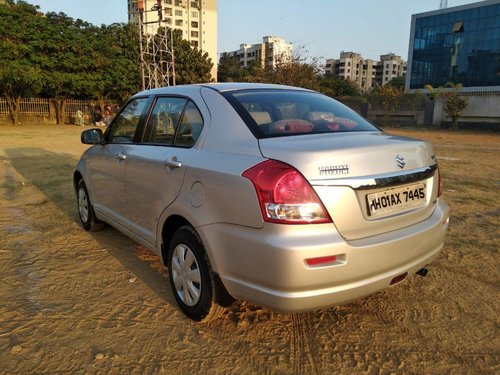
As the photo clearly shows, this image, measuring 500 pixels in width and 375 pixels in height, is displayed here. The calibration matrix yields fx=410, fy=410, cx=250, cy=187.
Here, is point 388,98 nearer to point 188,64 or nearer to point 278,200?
point 188,64

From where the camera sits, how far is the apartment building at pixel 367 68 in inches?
5418

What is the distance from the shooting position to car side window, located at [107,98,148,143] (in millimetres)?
3741

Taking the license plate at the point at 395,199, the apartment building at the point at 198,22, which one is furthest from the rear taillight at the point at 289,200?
the apartment building at the point at 198,22

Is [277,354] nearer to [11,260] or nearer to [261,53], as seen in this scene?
[11,260]

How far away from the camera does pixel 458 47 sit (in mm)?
52406

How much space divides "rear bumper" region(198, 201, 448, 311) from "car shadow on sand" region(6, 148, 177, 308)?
950 mm

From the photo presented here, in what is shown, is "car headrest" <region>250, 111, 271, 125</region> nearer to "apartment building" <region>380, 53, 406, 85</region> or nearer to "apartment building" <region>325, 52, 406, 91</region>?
"apartment building" <region>325, 52, 406, 91</region>

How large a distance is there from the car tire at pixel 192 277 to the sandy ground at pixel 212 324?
117mm

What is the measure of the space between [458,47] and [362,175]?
59.2 metres

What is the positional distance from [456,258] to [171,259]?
9.04 feet

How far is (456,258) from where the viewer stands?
13.0ft

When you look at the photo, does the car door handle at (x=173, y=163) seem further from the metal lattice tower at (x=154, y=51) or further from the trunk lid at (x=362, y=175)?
the metal lattice tower at (x=154, y=51)

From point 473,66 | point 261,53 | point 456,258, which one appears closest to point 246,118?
point 456,258

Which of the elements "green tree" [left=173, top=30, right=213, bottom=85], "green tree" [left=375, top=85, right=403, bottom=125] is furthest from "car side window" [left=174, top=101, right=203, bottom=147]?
"green tree" [left=173, top=30, right=213, bottom=85]
